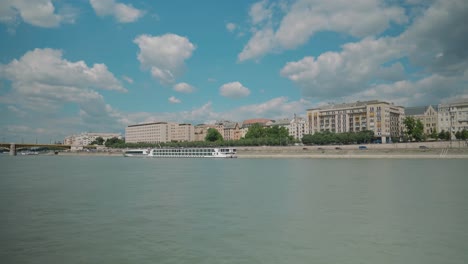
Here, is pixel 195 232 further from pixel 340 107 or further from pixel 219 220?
pixel 340 107

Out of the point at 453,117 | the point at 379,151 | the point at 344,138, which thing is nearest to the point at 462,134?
the point at 453,117

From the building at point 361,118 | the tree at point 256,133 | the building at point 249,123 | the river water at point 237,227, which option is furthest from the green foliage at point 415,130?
the river water at point 237,227

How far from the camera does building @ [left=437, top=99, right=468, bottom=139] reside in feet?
326

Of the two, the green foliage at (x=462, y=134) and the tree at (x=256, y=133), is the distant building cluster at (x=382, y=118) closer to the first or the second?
the green foliage at (x=462, y=134)

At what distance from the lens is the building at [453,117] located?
99250mm

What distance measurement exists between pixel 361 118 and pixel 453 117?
23.8 metres

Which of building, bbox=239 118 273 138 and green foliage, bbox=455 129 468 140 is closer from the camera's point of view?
green foliage, bbox=455 129 468 140

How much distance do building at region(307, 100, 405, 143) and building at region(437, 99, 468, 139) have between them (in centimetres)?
1080

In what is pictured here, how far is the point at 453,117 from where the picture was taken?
102 m

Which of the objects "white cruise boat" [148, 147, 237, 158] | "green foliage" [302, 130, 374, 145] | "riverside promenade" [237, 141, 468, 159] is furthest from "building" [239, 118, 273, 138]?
"white cruise boat" [148, 147, 237, 158]

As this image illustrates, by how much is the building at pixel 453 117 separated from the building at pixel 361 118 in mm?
10803

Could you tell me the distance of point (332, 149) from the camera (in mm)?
79688

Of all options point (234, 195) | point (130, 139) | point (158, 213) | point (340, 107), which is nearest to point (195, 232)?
point (158, 213)

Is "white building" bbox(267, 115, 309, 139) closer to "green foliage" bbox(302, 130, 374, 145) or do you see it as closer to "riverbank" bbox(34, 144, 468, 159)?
"green foliage" bbox(302, 130, 374, 145)
